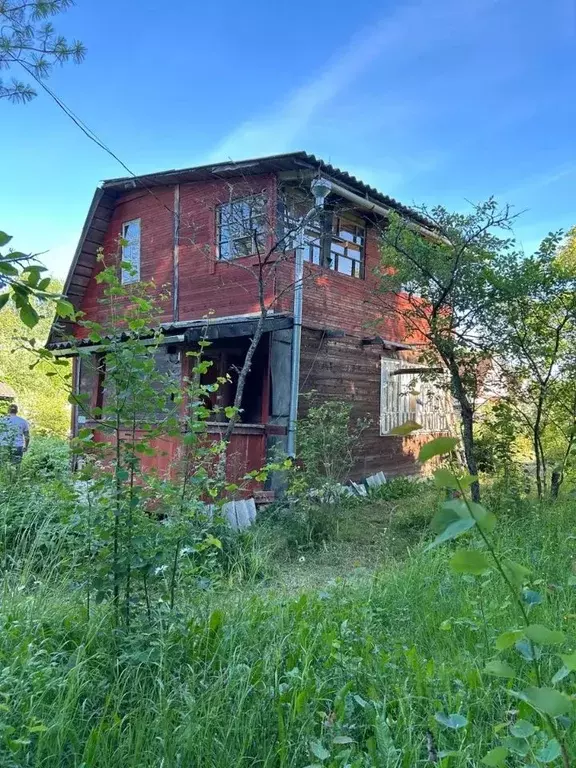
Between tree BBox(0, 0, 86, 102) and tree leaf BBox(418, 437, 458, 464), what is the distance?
3.51 meters

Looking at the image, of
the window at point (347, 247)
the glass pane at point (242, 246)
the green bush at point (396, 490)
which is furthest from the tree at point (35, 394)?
the green bush at point (396, 490)

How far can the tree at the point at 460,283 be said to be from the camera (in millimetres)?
6719

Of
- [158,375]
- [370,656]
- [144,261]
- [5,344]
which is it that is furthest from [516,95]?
[5,344]

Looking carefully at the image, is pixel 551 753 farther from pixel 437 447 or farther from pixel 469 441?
pixel 469 441

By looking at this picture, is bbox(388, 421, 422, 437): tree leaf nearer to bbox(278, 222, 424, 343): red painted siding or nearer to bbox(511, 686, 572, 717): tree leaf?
bbox(511, 686, 572, 717): tree leaf

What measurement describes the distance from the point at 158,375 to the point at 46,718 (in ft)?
5.22

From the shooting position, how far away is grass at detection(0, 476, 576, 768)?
6.30 ft

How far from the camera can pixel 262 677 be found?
2.37 metres

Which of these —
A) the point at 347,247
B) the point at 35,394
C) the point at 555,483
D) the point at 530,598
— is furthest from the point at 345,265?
the point at 35,394

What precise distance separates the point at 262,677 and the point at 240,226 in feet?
26.5

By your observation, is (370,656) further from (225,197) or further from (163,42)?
(225,197)

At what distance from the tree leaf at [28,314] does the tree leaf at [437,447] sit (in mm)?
988

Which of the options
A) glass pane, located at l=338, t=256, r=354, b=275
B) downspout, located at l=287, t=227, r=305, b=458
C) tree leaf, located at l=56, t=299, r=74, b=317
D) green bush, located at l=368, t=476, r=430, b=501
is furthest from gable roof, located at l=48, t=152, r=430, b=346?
tree leaf, located at l=56, t=299, r=74, b=317

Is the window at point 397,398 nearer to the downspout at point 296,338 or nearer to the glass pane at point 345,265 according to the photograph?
the glass pane at point 345,265
